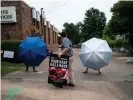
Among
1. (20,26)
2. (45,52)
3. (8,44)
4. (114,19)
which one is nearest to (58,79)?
(45,52)

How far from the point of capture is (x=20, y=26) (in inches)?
942

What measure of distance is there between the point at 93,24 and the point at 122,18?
63.4 m

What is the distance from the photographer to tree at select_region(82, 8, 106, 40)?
94.9 meters

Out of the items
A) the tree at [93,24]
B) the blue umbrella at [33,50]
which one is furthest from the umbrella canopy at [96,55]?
the tree at [93,24]

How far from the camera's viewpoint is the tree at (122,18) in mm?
32312

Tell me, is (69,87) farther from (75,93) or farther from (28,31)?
(28,31)

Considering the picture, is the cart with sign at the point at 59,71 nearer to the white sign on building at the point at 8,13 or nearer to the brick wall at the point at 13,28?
the white sign on building at the point at 8,13

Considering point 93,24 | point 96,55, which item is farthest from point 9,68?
point 93,24

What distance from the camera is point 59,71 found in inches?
381

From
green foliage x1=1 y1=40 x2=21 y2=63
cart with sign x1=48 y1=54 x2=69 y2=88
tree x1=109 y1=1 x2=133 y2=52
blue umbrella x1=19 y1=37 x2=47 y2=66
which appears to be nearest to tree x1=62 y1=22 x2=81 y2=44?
tree x1=109 y1=1 x2=133 y2=52

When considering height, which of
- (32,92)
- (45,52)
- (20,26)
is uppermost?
(20,26)

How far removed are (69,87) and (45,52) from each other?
377 cm

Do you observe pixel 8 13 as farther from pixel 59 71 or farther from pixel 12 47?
pixel 59 71

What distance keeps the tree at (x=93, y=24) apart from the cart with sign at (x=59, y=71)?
273 feet
